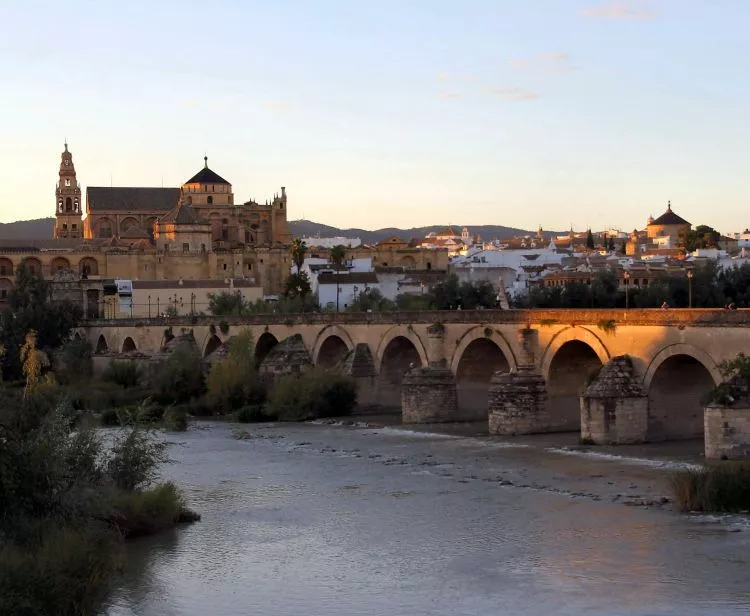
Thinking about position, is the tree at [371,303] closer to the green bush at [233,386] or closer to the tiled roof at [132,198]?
the green bush at [233,386]

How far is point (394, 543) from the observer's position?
1811 centimetres

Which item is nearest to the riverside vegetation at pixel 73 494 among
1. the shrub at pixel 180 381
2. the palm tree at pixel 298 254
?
the shrub at pixel 180 381

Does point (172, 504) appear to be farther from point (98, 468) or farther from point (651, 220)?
point (651, 220)

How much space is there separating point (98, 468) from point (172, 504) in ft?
5.07

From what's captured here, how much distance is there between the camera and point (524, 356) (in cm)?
2930

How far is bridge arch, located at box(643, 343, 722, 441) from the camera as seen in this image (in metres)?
25.4

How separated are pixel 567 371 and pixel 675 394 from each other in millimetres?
3827

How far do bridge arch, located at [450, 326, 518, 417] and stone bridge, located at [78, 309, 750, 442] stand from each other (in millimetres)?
23

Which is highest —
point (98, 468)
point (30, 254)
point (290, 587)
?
point (30, 254)

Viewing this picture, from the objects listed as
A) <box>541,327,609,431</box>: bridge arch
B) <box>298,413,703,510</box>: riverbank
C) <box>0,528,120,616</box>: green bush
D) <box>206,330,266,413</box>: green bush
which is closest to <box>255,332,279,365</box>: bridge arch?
<box>206,330,266,413</box>: green bush

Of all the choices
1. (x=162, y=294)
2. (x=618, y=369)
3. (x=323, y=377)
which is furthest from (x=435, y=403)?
(x=162, y=294)

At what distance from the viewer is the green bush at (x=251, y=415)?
35.4 meters

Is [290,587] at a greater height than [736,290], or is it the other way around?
[736,290]

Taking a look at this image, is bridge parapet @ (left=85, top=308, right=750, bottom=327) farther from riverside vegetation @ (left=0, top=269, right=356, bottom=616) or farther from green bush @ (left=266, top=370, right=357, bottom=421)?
riverside vegetation @ (left=0, top=269, right=356, bottom=616)
